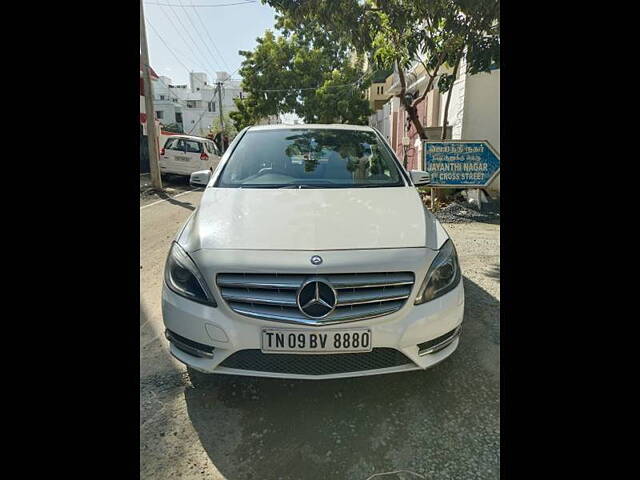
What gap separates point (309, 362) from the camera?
191 centimetres

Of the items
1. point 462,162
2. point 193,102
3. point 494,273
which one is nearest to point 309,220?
point 494,273

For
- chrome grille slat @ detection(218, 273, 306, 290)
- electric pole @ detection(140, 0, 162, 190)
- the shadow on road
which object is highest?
electric pole @ detection(140, 0, 162, 190)

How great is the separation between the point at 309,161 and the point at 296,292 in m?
1.51

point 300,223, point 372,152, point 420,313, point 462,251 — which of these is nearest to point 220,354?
point 300,223

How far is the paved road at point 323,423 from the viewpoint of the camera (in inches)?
69.7

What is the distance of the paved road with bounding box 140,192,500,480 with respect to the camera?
177 cm

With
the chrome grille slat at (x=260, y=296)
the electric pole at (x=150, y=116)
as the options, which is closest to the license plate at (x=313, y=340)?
the chrome grille slat at (x=260, y=296)

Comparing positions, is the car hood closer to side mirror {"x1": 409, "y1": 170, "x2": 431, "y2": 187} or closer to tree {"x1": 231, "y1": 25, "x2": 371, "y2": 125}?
side mirror {"x1": 409, "y1": 170, "x2": 431, "y2": 187}

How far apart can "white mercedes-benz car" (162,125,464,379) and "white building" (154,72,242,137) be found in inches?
1660

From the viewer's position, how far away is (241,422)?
2029 millimetres

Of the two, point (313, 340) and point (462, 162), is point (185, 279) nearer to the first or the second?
point (313, 340)

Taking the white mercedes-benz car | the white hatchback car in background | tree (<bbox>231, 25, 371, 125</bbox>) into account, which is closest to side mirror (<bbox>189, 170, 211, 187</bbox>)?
the white mercedes-benz car
